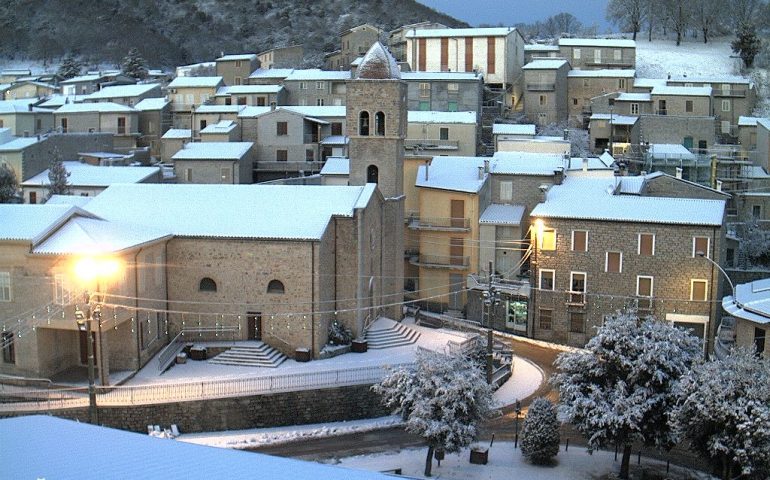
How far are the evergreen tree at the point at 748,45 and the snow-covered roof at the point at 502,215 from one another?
5014 cm

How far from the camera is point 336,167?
56281 mm

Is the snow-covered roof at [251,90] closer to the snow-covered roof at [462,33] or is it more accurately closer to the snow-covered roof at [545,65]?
the snow-covered roof at [462,33]

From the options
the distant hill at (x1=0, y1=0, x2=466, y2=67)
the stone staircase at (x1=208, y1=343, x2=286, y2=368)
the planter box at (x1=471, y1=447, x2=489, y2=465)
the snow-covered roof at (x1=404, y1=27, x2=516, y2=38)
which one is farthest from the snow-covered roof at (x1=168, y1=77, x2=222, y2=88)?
the planter box at (x1=471, y1=447, x2=489, y2=465)

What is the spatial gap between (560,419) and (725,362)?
17.1ft

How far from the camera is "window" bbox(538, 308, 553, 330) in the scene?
44428 mm

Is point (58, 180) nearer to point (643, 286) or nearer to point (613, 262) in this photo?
point (613, 262)

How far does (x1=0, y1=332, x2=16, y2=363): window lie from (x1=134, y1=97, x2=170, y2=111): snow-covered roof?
146 ft

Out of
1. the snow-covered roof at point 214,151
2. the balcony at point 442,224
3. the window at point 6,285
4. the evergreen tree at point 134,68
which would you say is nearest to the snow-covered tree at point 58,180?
the snow-covered roof at point 214,151

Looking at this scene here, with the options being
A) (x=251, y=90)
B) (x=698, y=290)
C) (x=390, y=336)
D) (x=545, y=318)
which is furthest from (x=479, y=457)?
(x=251, y=90)

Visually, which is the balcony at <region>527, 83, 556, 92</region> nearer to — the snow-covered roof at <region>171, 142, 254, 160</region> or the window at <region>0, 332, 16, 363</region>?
the snow-covered roof at <region>171, 142, 254, 160</region>

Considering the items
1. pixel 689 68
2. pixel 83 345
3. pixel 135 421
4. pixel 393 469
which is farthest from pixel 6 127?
pixel 689 68

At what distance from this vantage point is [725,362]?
27.8 meters

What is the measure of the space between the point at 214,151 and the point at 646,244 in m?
29.4

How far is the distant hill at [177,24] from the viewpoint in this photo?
131m
